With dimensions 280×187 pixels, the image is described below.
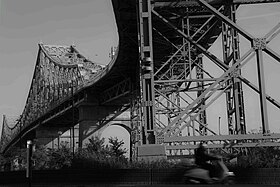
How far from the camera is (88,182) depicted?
19031 millimetres

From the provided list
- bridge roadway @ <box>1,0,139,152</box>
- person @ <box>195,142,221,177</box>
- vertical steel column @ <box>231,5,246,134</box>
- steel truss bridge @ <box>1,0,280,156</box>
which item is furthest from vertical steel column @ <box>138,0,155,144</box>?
person @ <box>195,142,221,177</box>

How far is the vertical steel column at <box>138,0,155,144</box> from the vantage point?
72.8ft

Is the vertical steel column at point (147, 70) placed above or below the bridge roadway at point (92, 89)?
below

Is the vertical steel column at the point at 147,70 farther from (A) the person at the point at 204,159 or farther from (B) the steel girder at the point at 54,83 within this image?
(B) the steel girder at the point at 54,83

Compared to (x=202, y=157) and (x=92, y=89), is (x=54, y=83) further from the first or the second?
(x=202, y=157)

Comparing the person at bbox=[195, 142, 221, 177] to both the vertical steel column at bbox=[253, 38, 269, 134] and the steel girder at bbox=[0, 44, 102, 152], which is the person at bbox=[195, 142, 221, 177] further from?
the steel girder at bbox=[0, 44, 102, 152]

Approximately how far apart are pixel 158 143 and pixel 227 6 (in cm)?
847

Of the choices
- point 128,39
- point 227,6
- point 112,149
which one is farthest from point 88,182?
point 112,149

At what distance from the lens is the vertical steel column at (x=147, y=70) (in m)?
22.2

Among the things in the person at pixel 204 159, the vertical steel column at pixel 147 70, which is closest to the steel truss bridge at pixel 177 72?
the vertical steel column at pixel 147 70

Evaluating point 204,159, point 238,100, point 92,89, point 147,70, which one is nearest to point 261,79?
point 238,100

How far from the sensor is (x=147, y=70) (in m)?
22.4

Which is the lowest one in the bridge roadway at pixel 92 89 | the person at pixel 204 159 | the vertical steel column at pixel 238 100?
the person at pixel 204 159

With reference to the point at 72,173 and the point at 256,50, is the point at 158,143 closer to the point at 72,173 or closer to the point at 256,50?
the point at 72,173
